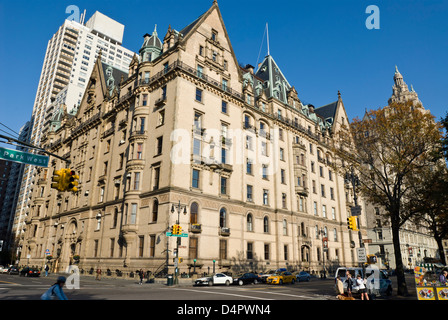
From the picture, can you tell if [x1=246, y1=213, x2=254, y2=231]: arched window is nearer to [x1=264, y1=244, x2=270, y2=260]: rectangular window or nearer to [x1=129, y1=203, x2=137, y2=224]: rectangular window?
[x1=264, y1=244, x2=270, y2=260]: rectangular window

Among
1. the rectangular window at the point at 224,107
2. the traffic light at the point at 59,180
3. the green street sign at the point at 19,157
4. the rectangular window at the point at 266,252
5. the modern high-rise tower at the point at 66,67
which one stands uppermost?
the modern high-rise tower at the point at 66,67

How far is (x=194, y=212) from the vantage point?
3694 centimetres

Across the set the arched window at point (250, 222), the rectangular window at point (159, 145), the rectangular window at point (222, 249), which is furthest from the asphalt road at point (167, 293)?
the rectangular window at point (159, 145)

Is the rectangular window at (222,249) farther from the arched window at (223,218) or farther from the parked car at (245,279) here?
the parked car at (245,279)

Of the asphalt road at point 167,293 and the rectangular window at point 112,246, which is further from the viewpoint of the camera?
the rectangular window at point 112,246

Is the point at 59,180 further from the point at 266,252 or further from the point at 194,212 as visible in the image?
the point at 266,252

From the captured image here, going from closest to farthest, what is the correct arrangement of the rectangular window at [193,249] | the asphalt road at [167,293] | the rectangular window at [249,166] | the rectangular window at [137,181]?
1. the asphalt road at [167,293]
2. the rectangular window at [193,249]
3. the rectangular window at [137,181]
4. the rectangular window at [249,166]

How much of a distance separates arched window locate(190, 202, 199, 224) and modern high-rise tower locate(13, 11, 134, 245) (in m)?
97.3

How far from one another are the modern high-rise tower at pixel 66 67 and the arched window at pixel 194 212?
319ft

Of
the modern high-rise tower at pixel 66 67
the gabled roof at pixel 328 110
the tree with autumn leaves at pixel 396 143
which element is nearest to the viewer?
the tree with autumn leaves at pixel 396 143

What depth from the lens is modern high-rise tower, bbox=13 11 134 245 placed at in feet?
388

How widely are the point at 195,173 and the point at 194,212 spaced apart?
4.85 meters

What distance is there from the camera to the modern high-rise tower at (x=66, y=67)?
118 m

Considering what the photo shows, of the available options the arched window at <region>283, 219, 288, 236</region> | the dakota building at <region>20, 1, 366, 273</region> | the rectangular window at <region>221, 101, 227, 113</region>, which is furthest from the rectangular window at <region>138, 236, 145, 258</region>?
the arched window at <region>283, 219, 288, 236</region>
